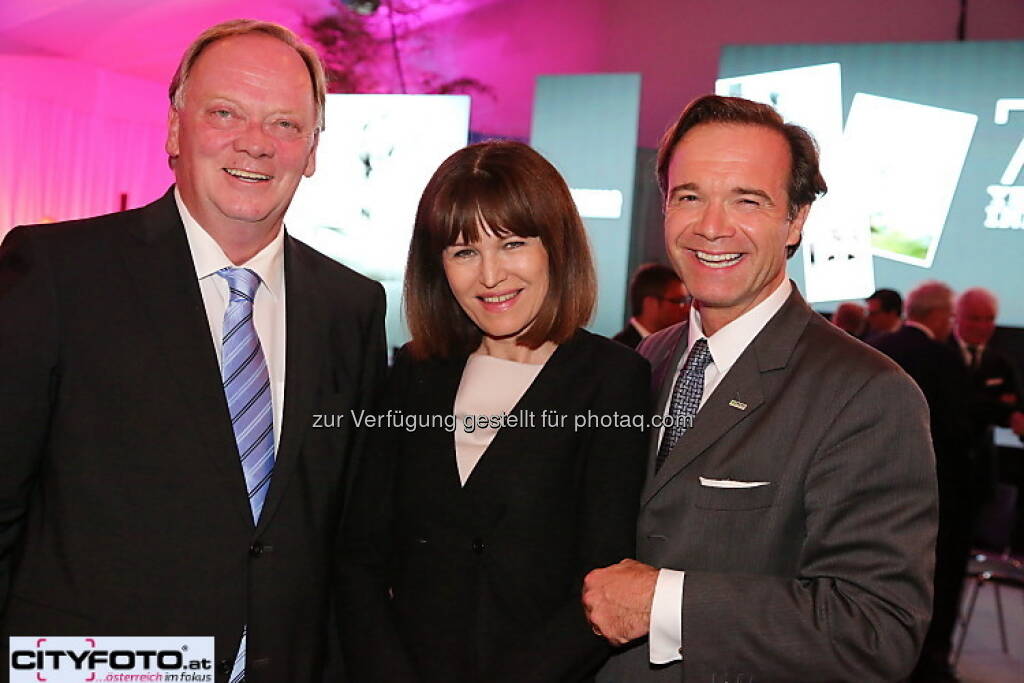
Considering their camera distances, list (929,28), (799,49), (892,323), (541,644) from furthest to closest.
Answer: (929,28), (799,49), (892,323), (541,644)

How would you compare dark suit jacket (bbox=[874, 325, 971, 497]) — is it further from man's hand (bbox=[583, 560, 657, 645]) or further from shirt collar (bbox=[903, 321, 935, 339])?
man's hand (bbox=[583, 560, 657, 645])

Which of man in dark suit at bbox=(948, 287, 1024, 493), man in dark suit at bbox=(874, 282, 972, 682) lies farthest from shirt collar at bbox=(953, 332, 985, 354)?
man in dark suit at bbox=(874, 282, 972, 682)

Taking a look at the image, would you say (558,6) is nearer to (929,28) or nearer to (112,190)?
(929,28)

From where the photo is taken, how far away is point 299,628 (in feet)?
6.77

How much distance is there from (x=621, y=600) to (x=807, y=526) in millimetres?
371

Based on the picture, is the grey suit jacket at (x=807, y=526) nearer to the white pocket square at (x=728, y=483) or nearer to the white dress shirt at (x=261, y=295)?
the white pocket square at (x=728, y=483)

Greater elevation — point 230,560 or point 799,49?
point 799,49

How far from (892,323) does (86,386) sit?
5757 millimetres

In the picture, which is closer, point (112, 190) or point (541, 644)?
point (541, 644)

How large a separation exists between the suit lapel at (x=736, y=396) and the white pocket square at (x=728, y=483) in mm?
54

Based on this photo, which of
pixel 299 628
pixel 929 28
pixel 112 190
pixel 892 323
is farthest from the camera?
pixel 112 190

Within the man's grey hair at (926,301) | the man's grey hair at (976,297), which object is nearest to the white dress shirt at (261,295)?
the man's grey hair at (926,301)

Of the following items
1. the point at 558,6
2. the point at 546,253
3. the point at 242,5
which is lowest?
the point at 546,253

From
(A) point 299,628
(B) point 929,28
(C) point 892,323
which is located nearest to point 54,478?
(A) point 299,628
